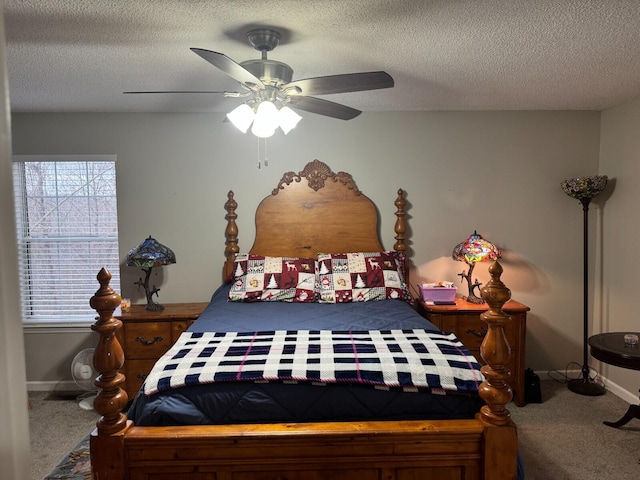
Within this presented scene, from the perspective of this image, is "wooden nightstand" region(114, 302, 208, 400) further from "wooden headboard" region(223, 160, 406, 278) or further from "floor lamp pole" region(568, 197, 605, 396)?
"floor lamp pole" region(568, 197, 605, 396)

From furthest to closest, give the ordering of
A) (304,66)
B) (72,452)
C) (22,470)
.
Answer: (72,452) < (304,66) < (22,470)

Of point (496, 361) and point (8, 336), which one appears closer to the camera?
point (8, 336)

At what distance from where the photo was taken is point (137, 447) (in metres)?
1.78

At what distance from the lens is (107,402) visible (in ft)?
5.82

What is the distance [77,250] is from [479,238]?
332cm

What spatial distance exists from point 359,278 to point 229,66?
1922 mm

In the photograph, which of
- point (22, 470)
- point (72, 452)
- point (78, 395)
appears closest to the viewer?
point (22, 470)

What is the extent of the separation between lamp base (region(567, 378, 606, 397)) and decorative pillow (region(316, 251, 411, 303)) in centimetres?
157

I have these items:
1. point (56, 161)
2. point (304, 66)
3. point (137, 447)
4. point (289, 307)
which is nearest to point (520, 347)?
point (289, 307)

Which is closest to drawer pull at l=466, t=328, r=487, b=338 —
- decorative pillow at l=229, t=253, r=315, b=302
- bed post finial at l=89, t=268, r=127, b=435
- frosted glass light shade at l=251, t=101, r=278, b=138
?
decorative pillow at l=229, t=253, r=315, b=302

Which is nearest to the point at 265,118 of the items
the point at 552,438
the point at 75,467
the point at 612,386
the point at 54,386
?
the point at 75,467

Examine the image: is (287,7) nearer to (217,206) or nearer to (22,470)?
(22,470)

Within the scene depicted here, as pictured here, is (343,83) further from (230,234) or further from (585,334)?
(585,334)

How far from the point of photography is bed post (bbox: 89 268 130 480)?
5.78 ft
